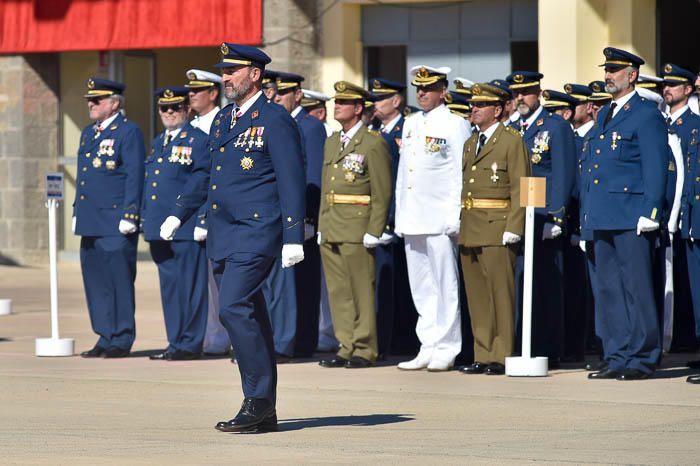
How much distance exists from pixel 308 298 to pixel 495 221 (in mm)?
2088

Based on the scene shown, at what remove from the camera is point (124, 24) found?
2155 centimetres

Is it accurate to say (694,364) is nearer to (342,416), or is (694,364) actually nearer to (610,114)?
(610,114)

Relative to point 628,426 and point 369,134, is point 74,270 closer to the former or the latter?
point 369,134

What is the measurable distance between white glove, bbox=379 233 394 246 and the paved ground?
2.95 feet

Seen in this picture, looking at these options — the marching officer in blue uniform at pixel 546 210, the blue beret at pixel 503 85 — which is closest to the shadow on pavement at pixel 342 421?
the marching officer in blue uniform at pixel 546 210

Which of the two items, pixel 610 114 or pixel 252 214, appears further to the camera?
pixel 610 114

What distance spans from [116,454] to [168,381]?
125 inches

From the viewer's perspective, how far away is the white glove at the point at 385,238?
11816 mm

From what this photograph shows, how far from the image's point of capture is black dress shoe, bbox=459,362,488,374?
11227 millimetres

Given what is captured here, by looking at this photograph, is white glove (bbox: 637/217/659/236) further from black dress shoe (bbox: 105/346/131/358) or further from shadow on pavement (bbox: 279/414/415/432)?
black dress shoe (bbox: 105/346/131/358)

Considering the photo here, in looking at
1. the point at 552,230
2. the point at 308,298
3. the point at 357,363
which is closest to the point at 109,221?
the point at 308,298

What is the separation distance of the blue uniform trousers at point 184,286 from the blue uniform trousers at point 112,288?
0.77 ft

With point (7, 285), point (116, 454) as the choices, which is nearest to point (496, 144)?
point (116, 454)

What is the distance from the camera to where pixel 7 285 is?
20.2m
